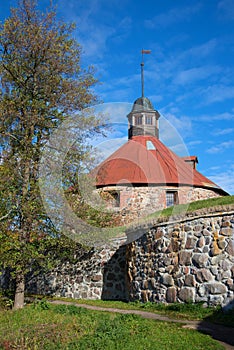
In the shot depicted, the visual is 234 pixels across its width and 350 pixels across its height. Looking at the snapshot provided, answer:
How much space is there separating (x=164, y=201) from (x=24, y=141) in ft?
34.4

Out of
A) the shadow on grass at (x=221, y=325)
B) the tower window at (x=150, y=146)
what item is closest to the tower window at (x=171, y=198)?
the tower window at (x=150, y=146)

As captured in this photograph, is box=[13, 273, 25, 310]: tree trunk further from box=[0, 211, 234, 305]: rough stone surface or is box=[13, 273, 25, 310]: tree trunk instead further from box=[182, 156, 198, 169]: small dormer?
box=[182, 156, 198, 169]: small dormer

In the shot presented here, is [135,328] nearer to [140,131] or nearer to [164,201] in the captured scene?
[164,201]

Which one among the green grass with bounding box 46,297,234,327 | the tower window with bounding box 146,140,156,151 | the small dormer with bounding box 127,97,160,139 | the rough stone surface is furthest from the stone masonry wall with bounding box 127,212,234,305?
the small dormer with bounding box 127,97,160,139

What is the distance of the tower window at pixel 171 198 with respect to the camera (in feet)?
61.6

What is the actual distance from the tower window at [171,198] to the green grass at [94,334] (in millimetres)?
12024

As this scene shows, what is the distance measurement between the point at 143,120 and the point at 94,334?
2087 centimetres

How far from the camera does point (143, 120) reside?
25281mm

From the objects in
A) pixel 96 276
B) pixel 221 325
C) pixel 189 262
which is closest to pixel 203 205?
pixel 189 262

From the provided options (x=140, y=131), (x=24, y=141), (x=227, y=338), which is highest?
(x=140, y=131)

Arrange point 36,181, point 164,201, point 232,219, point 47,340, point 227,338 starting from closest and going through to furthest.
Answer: point 47,340
point 227,338
point 232,219
point 36,181
point 164,201

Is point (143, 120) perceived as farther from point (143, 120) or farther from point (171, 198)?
point (171, 198)

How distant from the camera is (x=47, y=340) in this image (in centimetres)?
520

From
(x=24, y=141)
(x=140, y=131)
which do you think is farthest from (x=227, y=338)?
(x=140, y=131)
